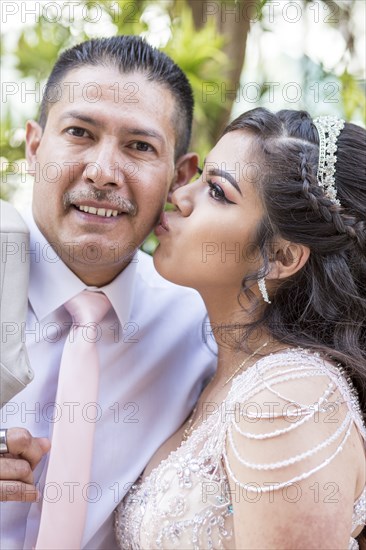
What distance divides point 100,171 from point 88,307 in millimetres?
417

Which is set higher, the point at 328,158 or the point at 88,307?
the point at 328,158

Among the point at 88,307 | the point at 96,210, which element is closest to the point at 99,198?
the point at 96,210

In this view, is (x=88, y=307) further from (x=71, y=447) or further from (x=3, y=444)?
(x=3, y=444)

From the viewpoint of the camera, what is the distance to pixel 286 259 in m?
2.15

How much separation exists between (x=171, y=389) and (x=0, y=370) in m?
0.72

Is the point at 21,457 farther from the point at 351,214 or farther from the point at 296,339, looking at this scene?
the point at 351,214

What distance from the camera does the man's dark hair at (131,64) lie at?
2.51m

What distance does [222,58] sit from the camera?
12.8 feet

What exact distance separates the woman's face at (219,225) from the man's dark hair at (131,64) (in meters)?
0.43

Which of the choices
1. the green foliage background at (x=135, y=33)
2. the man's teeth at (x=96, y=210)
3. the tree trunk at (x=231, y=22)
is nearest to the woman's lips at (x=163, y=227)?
the man's teeth at (x=96, y=210)

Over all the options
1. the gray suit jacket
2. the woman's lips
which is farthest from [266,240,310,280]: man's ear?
the gray suit jacket

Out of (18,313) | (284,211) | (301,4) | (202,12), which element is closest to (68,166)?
(18,313)

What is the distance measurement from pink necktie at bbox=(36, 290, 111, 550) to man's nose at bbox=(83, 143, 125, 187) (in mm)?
452

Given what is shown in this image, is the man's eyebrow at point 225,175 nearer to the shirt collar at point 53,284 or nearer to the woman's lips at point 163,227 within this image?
the woman's lips at point 163,227
